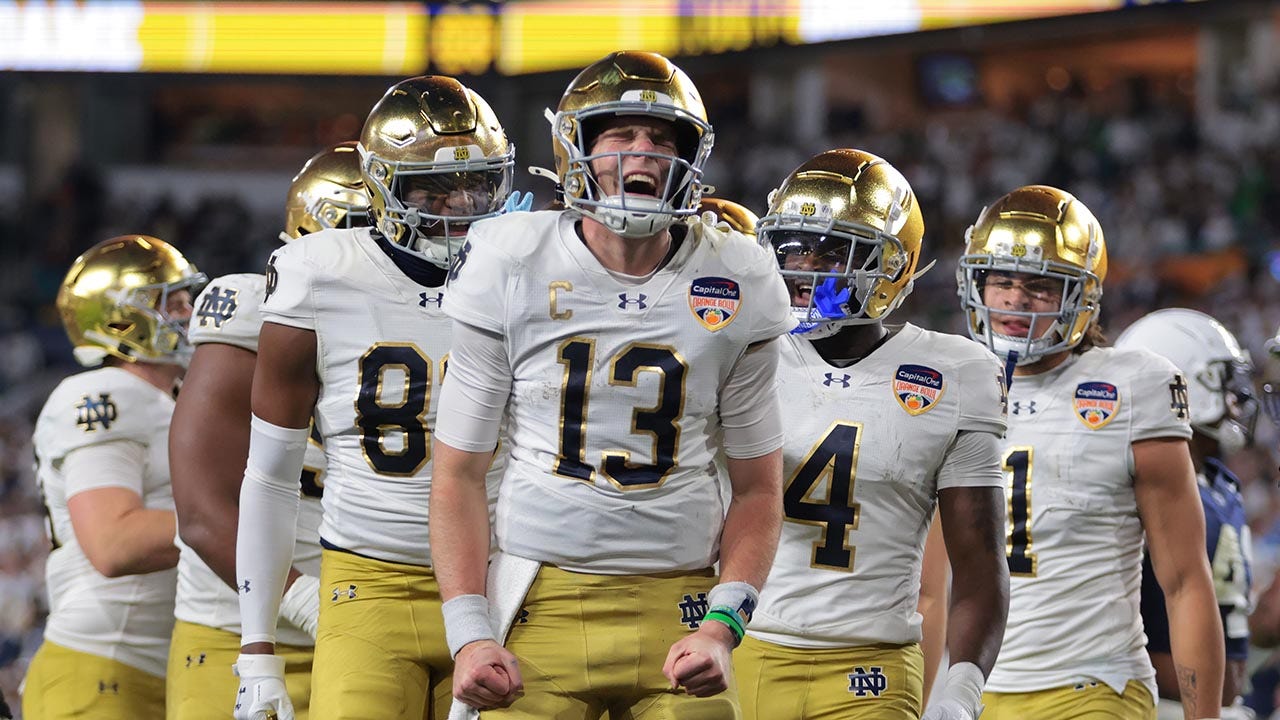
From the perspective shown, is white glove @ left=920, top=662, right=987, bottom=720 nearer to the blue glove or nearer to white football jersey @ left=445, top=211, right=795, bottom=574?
white football jersey @ left=445, top=211, right=795, bottom=574

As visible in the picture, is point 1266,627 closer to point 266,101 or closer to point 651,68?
point 651,68

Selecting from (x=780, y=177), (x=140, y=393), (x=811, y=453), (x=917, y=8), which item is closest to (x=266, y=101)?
(x=780, y=177)

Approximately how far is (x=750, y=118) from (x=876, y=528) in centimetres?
1580

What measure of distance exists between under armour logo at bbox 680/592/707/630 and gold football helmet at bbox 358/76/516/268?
92 centimetres

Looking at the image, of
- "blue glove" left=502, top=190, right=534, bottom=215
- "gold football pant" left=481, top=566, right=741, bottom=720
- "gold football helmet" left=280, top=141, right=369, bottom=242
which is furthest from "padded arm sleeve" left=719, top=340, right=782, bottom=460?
"gold football helmet" left=280, top=141, right=369, bottom=242

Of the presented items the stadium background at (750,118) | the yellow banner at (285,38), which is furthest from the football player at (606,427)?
the yellow banner at (285,38)

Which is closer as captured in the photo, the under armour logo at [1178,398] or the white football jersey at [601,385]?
the white football jersey at [601,385]

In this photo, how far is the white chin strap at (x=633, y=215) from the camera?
Answer: 2.80 metres

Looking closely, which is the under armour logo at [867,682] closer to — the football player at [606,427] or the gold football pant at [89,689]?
the football player at [606,427]

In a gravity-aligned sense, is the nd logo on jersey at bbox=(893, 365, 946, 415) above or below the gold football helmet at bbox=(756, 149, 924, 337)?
below

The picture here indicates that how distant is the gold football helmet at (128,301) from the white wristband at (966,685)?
2438 mm

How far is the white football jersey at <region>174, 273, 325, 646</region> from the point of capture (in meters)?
3.61

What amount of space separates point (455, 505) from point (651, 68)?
2.72 feet

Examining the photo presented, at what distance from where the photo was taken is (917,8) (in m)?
13.8
